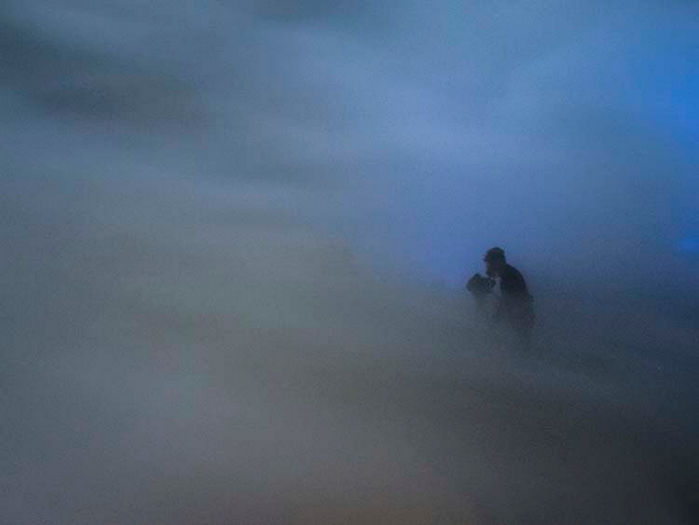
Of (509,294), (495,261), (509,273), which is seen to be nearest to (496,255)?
(495,261)

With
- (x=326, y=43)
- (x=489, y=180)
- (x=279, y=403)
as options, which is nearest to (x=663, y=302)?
(x=489, y=180)

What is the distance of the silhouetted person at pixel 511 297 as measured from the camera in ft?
8.94

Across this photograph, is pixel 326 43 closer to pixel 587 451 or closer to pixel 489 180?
pixel 489 180

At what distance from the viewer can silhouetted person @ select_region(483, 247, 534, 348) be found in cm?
272

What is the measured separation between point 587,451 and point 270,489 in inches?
66.4

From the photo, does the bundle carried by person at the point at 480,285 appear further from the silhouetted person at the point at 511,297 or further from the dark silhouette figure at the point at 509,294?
the silhouetted person at the point at 511,297

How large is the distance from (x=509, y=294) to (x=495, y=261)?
0.22 m

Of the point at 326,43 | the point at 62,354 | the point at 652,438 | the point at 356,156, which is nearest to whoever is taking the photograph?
the point at 652,438

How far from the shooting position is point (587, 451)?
8.80 ft

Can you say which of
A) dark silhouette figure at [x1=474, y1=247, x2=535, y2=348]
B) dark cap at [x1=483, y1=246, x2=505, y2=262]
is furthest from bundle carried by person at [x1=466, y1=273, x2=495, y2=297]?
dark cap at [x1=483, y1=246, x2=505, y2=262]

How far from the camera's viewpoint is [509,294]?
279 centimetres

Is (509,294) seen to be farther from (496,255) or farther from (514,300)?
(496,255)

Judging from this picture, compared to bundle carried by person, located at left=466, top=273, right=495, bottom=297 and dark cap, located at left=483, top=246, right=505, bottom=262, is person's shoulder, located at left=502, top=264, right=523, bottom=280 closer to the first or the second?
dark cap, located at left=483, top=246, right=505, bottom=262

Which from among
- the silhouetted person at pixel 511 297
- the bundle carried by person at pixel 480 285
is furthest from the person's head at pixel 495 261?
the bundle carried by person at pixel 480 285
